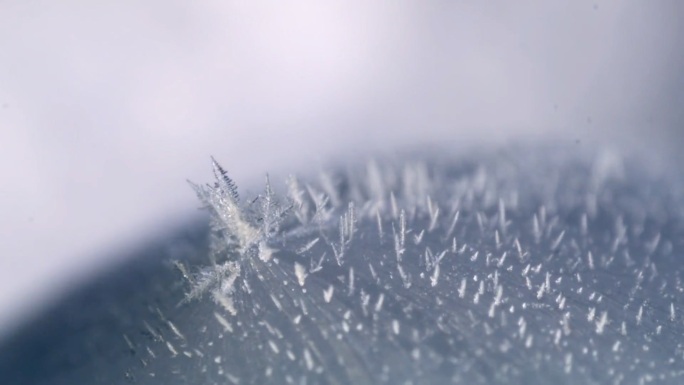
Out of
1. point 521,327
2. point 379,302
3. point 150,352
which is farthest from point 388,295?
point 150,352

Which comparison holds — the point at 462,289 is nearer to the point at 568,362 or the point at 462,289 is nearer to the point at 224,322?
the point at 568,362

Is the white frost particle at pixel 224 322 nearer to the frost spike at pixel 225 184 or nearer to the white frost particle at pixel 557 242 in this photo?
the frost spike at pixel 225 184

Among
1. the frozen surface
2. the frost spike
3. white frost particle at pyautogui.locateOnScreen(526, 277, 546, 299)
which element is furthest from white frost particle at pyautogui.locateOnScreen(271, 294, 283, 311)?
white frost particle at pyautogui.locateOnScreen(526, 277, 546, 299)

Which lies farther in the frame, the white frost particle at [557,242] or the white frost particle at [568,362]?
the white frost particle at [557,242]

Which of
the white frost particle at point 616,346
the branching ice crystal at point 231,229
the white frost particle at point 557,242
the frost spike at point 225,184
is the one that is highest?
the frost spike at point 225,184

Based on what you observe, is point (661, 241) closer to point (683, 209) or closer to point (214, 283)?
point (683, 209)

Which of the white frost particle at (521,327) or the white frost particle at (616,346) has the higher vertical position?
the white frost particle at (521,327)

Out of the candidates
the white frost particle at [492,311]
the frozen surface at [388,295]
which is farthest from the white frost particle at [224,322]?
the white frost particle at [492,311]

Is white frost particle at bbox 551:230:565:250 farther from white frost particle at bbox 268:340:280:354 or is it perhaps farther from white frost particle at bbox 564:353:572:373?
white frost particle at bbox 268:340:280:354

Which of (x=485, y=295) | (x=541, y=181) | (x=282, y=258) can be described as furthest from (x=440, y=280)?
(x=541, y=181)
